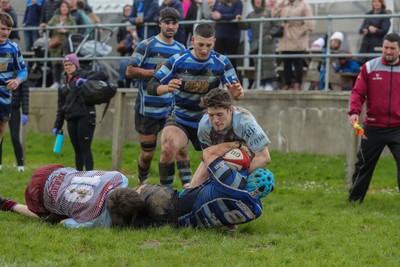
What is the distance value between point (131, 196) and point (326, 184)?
6.62m

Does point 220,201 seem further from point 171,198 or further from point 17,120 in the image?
point 17,120

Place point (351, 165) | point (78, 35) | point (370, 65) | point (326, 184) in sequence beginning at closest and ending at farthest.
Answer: point (370, 65) → point (351, 165) → point (326, 184) → point (78, 35)

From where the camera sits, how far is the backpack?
13.4m

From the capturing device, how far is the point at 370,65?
11.9 meters

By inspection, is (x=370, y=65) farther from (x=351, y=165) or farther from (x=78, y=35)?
(x=78, y=35)

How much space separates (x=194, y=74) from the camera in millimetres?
10719

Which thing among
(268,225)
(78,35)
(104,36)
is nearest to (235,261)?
(268,225)

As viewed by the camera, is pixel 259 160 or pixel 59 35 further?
pixel 59 35

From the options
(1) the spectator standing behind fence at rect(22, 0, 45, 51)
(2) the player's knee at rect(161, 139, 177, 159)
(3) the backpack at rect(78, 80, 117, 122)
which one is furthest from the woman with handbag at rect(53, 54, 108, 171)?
(1) the spectator standing behind fence at rect(22, 0, 45, 51)

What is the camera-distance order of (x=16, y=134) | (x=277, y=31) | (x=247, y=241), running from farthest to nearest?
(x=277, y=31) < (x=16, y=134) < (x=247, y=241)

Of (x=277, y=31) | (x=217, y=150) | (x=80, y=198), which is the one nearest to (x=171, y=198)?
(x=217, y=150)

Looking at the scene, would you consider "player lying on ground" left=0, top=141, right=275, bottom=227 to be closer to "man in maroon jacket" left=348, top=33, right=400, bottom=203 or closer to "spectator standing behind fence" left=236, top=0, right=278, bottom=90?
"man in maroon jacket" left=348, top=33, right=400, bottom=203

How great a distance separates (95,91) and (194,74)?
3.02 m

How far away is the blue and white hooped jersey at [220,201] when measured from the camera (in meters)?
8.67
